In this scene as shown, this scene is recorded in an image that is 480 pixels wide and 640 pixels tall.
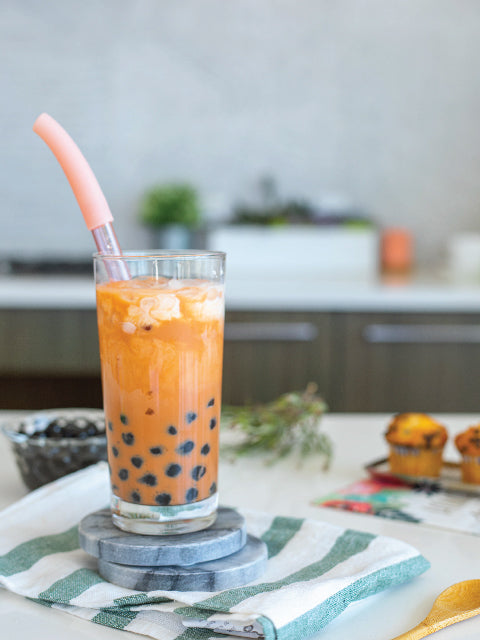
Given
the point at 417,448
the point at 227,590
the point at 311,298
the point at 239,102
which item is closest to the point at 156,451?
the point at 227,590

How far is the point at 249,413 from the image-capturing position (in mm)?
1184

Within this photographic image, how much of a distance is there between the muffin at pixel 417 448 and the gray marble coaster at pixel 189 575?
1.22 feet

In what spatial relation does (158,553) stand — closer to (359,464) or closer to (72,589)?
(72,589)

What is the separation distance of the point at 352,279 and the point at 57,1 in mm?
1594

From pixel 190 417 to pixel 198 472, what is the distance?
52 millimetres

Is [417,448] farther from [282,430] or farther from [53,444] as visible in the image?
[53,444]

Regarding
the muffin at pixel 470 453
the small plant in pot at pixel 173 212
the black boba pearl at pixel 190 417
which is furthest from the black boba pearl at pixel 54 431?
the small plant in pot at pixel 173 212

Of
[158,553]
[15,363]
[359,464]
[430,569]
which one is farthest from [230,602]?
[15,363]

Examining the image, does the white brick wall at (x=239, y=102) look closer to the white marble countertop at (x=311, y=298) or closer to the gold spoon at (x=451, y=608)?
the white marble countertop at (x=311, y=298)

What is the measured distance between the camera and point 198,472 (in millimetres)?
706

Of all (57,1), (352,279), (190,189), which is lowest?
(352,279)

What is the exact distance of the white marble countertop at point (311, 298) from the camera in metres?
2.55

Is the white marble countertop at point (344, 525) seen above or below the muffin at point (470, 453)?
below

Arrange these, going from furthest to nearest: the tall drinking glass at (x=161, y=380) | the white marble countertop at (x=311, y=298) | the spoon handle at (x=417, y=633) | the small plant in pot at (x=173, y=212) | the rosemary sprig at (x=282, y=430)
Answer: the small plant in pot at (x=173, y=212)
the white marble countertop at (x=311, y=298)
the rosemary sprig at (x=282, y=430)
the tall drinking glass at (x=161, y=380)
the spoon handle at (x=417, y=633)
